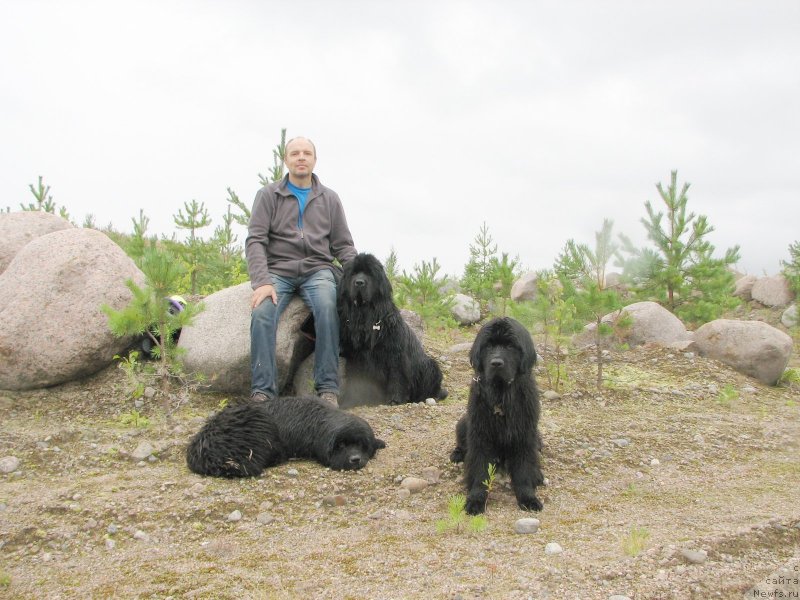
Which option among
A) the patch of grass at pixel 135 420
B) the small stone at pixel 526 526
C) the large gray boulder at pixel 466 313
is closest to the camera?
the small stone at pixel 526 526

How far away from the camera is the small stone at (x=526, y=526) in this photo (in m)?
3.78

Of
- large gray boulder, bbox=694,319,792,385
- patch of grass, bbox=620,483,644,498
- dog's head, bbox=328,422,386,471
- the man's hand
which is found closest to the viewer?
patch of grass, bbox=620,483,644,498

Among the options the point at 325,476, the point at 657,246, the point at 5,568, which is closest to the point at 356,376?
the point at 325,476

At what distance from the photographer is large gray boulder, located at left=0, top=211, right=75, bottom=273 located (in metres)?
8.43

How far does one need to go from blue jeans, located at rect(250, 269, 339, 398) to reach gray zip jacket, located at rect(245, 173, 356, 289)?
0.49ft

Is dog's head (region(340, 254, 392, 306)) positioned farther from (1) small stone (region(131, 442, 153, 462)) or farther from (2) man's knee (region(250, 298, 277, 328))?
(1) small stone (region(131, 442, 153, 462))

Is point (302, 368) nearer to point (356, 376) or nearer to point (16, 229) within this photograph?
point (356, 376)

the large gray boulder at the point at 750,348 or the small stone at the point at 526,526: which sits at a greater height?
the large gray boulder at the point at 750,348

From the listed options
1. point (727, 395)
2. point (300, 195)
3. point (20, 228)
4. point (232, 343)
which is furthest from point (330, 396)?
point (20, 228)

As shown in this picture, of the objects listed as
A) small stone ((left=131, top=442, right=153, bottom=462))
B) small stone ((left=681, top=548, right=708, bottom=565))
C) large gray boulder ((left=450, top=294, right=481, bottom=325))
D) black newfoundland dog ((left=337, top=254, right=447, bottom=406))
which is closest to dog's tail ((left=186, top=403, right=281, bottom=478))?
small stone ((left=131, top=442, right=153, bottom=462))

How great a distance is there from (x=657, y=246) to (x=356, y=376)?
728 centimetres

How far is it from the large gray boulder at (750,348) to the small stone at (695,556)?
615 cm

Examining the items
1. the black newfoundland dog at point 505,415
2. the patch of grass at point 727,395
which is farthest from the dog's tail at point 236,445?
the patch of grass at point 727,395

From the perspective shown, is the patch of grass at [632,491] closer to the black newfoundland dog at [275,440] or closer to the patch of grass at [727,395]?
the black newfoundland dog at [275,440]
